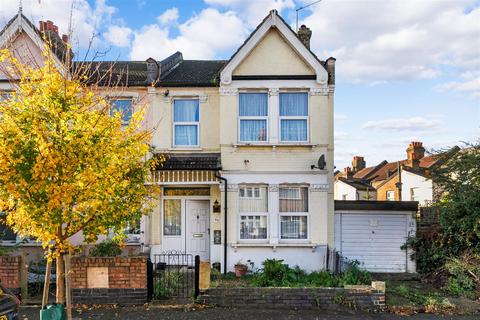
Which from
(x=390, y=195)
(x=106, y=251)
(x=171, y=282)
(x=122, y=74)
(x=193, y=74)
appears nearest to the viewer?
(x=106, y=251)

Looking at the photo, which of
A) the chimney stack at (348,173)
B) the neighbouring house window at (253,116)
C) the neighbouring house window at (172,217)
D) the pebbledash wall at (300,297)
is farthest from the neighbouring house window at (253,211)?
the chimney stack at (348,173)

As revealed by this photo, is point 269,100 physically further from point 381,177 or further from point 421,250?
point 381,177

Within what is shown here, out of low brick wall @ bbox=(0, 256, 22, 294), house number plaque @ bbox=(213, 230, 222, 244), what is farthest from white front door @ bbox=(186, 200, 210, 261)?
low brick wall @ bbox=(0, 256, 22, 294)

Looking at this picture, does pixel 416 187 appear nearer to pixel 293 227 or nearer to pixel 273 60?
pixel 293 227

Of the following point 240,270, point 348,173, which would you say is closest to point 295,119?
point 240,270

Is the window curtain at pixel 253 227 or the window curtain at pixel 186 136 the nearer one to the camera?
the window curtain at pixel 253 227

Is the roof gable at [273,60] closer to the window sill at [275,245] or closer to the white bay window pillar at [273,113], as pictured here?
the white bay window pillar at [273,113]

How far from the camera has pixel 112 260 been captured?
10.0 m

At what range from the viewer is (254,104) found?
47.0 feet

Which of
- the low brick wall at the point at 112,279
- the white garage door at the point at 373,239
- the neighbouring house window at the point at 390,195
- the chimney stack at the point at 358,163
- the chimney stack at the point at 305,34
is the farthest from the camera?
the chimney stack at the point at 358,163

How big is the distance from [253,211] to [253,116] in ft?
10.4

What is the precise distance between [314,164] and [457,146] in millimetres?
4595

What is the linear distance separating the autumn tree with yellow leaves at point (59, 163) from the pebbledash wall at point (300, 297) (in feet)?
12.3

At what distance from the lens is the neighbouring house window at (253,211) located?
14.0 m
